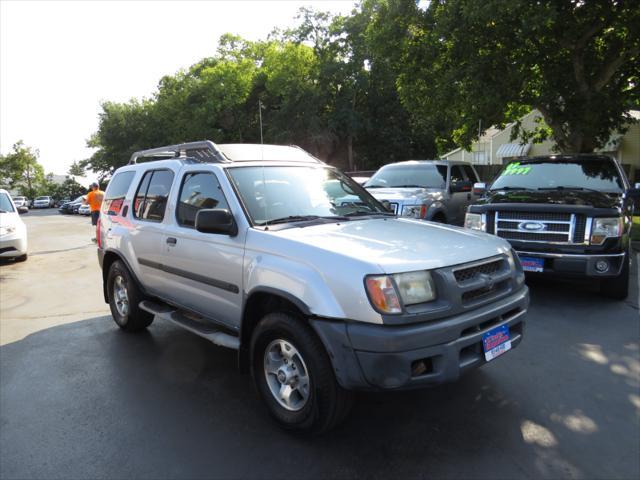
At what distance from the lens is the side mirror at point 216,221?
3402 mm

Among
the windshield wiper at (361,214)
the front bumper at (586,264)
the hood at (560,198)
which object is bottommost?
the front bumper at (586,264)

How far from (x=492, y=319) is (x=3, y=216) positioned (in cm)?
1143

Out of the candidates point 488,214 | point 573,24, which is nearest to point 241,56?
point 573,24

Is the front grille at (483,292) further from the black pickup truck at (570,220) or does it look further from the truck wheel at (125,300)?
the truck wheel at (125,300)

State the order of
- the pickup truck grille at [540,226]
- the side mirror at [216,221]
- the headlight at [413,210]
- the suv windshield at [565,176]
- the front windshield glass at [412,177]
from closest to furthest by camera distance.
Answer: the side mirror at [216,221] → the pickup truck grille at [540,226] → the suv windshield at [565,176] → the headlight at [413,210] → the front windshield glass at [412,177]

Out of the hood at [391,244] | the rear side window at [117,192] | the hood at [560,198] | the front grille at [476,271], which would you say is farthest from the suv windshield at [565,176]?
the rear side window at [117,192]

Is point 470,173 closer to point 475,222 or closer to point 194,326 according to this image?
point 475,222

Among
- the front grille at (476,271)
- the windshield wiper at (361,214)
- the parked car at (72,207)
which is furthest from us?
the parked car at (72,207)

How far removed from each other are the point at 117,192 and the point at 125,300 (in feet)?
4.26

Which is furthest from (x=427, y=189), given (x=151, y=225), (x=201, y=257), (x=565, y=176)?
(x=201, y=257)

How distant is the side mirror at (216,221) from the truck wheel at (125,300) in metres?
2.15

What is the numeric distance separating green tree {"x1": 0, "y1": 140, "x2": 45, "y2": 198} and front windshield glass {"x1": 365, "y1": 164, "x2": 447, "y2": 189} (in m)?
93.4

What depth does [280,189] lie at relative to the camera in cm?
395

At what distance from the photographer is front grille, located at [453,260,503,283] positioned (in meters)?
3.02
